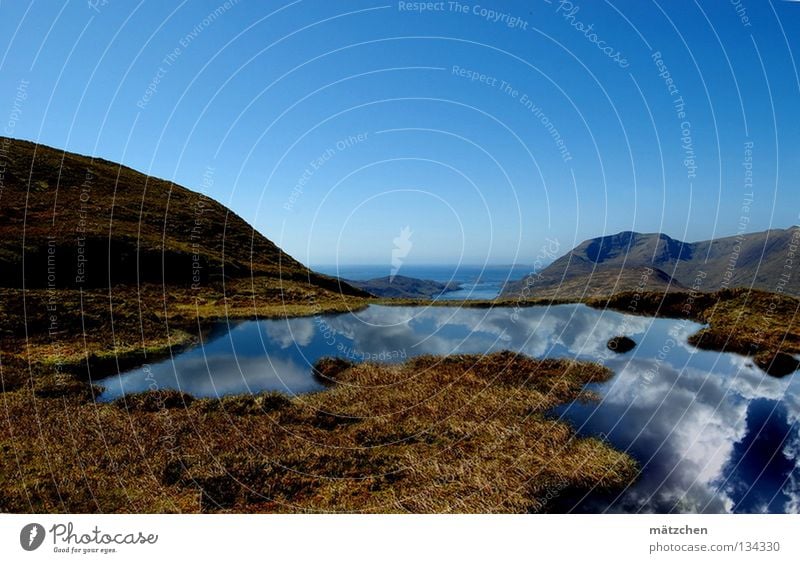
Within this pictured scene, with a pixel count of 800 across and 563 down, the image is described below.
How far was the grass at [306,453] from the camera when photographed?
1370cm

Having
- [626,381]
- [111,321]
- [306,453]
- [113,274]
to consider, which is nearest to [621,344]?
[626,381]

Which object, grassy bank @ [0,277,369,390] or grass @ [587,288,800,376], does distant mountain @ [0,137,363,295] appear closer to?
grassy bank @ [0,277,369,390]

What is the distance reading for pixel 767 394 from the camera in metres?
21.6

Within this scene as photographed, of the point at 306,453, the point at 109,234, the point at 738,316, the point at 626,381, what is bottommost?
the point at 306,453

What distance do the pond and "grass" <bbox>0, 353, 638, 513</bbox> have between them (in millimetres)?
1363

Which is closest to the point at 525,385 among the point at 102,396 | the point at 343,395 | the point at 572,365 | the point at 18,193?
the point at 572,365

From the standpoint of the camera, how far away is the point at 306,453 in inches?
635

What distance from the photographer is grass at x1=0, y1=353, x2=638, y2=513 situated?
1370 cm

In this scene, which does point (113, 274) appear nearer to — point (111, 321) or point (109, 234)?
point (109, 234)

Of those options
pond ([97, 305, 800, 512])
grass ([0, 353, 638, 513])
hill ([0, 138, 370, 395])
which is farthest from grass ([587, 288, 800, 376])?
hill ([0, 138, 370, 395])

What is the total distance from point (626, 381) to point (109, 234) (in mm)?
48166

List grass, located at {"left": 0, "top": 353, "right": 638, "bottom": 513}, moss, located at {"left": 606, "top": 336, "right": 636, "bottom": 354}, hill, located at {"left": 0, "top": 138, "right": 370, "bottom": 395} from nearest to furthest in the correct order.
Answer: grass, located at {"left": 0, "top": 353, "right": 638, "bottom": 513}
hill, located at {"left": 0, "top": 138, "right": 370, "bottom": 395}
moss, located at {"left": 606, "top": 336, "right": 636, "bottom": 354}

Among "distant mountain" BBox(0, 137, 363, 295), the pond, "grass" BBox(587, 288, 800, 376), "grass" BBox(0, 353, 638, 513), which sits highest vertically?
"distant mountain" BBox(0, 137, 363, 295)

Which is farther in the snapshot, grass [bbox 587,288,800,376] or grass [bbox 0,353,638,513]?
grass [bbox 587,288,800,376]
